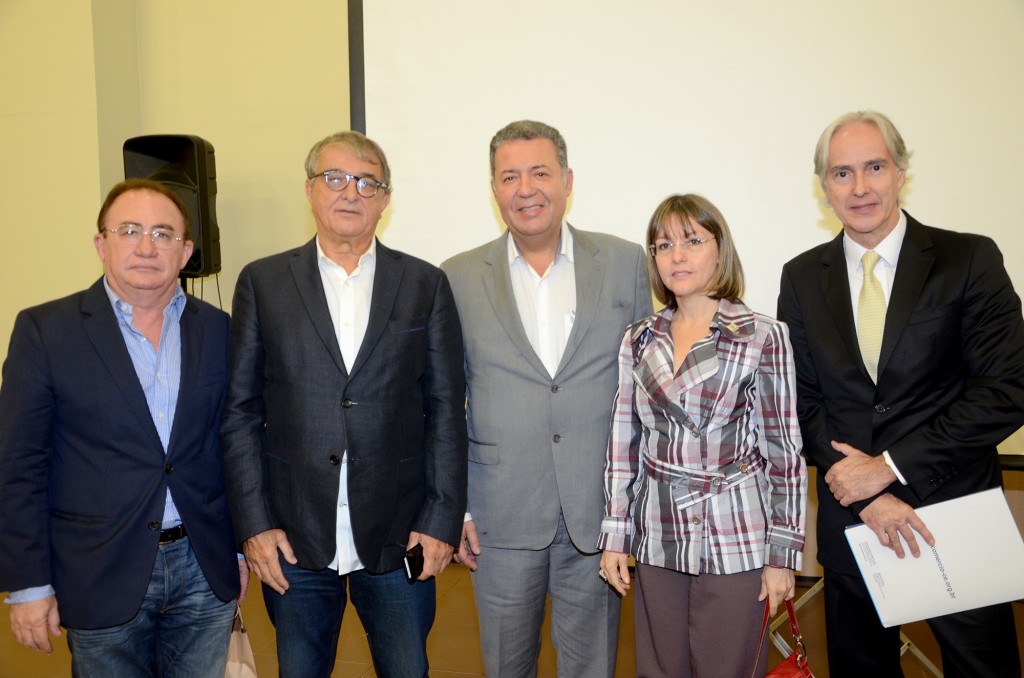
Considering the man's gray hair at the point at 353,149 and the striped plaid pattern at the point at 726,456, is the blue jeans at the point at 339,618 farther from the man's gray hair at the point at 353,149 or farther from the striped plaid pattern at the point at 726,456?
the man's gray hair at the point at 353,149

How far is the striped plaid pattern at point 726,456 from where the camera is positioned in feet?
6.05

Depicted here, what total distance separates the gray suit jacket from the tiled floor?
4.88ft

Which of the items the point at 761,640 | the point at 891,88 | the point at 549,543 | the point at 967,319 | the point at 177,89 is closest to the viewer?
the point at 761,640

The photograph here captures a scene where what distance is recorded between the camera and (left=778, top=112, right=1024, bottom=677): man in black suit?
6.31 feet

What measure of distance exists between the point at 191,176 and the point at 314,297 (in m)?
2.57

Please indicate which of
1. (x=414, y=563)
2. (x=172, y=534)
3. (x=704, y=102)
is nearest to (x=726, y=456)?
(x=414, y=563)

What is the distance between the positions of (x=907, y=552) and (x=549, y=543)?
0.93 meters

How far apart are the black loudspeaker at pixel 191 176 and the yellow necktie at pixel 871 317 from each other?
3.34 m

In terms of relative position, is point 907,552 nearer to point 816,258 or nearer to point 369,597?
point 816,258

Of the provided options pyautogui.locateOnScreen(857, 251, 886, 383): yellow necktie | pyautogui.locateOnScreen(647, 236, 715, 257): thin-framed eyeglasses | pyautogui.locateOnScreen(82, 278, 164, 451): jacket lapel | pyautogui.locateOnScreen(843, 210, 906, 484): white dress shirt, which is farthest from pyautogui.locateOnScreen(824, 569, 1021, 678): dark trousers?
pyautogui.locateOnScreen(82, 278, 164, 451): jacket lapel

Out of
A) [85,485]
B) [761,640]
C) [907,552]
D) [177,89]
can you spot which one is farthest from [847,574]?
[177,89]

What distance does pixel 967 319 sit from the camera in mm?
1958

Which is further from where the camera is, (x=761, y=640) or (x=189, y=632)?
(x=189, y=632)

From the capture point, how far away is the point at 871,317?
2.04m
